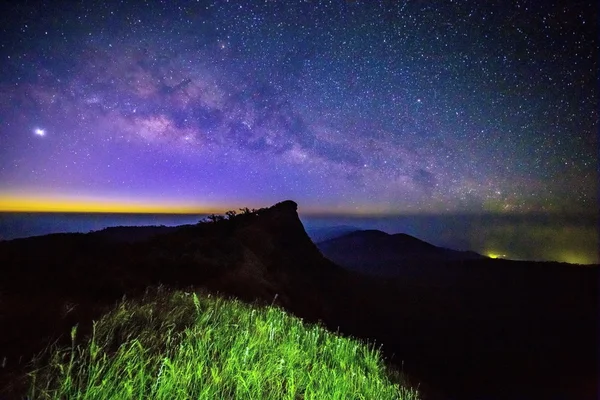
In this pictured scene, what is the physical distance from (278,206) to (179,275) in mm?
12293

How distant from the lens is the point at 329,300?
13086mm

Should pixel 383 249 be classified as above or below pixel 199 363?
below

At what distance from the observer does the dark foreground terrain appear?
4473 mm

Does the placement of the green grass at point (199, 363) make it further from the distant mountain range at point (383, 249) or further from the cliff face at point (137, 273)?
the distant mountain range at point (383, 249)

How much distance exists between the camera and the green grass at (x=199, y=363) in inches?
89.7

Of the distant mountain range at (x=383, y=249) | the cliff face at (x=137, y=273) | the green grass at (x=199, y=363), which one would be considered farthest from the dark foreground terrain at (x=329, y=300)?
the distant mountain range at (x=383, y=249)

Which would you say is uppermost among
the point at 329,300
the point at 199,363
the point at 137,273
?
the point at 199,363

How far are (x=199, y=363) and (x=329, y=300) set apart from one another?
10967 millimetres

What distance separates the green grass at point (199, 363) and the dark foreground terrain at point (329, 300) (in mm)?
Answer: 320

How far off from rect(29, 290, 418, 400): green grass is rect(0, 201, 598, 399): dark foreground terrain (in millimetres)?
320

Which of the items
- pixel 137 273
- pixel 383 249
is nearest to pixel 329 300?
pixel 137 273

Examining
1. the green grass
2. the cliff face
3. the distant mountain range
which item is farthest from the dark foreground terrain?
the distant mountain range

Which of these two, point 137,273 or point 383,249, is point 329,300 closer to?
point 137,273

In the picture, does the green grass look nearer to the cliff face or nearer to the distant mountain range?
the cliff face
